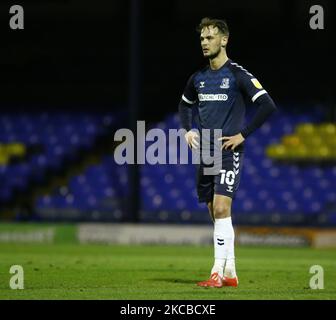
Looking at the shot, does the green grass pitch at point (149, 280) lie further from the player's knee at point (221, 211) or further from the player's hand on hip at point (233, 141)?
the player's hand on hip at point (233, 141)

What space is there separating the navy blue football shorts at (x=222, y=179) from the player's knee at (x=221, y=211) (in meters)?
0.13

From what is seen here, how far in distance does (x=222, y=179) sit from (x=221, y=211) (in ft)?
1.06

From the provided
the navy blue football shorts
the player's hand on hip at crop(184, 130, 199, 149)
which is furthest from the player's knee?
the player's hand on hip at crop(184, 130, 199, 149)

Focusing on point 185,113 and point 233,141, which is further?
point 185,113

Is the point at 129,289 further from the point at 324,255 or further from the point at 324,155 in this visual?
the point at 324,155

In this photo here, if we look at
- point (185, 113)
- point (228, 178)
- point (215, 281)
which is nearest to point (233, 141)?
point (228, 178)

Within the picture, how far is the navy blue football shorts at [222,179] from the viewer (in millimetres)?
9555

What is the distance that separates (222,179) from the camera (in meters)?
9.56

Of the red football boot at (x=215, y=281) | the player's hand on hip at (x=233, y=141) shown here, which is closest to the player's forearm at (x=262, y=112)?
the player's hand on hip at (x=233, y=141)

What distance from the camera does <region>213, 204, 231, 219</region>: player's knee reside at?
952cm

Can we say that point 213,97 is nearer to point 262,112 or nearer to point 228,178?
point 262,112

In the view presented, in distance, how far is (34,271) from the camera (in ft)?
36.9

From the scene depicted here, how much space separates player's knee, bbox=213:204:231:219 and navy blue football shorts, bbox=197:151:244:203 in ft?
0.43

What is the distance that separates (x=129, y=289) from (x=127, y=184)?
14.6 m
